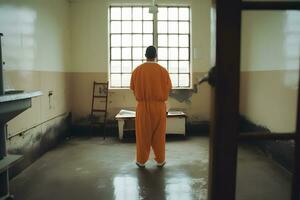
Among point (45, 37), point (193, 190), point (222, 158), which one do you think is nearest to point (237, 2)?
point (222, 158)

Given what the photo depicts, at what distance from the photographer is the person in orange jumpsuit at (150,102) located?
425cm

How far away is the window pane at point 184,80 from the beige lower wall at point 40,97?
2.54 m

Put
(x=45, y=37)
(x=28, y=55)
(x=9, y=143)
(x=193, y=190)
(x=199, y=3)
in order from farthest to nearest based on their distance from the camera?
(x=199, y=3) < (x=45, y=37) < (x=28, y=55) < (x=9, y=143) < (x=193, y=190)

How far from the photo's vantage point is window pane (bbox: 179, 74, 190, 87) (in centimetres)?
711

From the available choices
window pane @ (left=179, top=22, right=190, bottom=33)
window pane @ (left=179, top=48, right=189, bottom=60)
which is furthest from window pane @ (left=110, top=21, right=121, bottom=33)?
window pane @ (left=179, top=48, right=189, bottom=60)

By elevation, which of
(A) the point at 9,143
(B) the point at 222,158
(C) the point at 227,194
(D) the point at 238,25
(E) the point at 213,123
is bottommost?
(A) the point at 9,143

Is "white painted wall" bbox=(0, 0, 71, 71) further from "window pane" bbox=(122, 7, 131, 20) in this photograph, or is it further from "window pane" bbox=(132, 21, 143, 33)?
"window pane" bbox=(132, 21, 143, 33)

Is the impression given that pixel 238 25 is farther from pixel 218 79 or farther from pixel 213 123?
pixel 213 123

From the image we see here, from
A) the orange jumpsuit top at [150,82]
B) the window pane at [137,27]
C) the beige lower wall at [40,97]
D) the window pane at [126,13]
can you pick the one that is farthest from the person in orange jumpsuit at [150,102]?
the window pane at [126,13]

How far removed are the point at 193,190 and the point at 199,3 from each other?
4735mm

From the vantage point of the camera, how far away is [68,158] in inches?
193

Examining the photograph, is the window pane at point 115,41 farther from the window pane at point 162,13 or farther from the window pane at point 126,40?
the window pane at point 162,13

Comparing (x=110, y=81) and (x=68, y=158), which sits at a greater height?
(x=110, y=81)

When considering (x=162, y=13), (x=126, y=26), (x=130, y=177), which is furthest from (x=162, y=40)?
(x=130, y=177)
